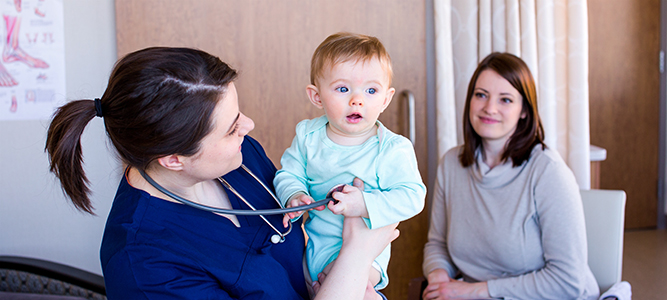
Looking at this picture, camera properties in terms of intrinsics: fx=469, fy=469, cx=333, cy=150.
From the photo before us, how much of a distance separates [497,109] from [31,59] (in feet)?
6.44

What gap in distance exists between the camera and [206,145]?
0.92 metres

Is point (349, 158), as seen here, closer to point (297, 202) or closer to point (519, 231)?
point (297, 202)

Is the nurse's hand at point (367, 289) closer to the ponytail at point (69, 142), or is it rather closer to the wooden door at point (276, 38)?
the ponytail at point (69, 142)

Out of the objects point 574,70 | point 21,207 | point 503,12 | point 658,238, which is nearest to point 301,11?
point 503,12

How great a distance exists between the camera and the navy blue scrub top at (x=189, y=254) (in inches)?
31.9

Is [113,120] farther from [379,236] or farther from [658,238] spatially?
[658,238]

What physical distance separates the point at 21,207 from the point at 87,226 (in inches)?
11.3

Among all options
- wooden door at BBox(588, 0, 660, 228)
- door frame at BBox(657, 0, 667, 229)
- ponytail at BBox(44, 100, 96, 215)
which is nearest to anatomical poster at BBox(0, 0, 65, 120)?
ponytail at BBox(44, 100, 96, 215)

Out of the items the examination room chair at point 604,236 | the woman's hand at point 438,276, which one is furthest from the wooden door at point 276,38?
the examination room chair at point 604,236

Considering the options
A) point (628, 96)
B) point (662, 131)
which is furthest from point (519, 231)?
point (662, 131)

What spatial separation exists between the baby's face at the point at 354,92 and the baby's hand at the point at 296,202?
182mm

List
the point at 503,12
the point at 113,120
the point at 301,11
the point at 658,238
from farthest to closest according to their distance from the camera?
the point at 658,238
the point at 503,12
the point at 301,11
the point at 113,120

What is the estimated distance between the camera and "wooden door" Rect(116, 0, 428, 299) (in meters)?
1.98

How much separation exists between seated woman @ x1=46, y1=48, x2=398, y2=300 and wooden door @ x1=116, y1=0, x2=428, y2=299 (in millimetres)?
1125
